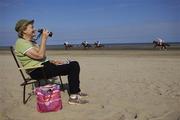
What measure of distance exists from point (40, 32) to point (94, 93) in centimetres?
184

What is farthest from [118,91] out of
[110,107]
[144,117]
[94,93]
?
[144,117]

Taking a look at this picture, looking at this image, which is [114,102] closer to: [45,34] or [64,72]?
[64,72]

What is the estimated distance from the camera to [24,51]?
609 cm

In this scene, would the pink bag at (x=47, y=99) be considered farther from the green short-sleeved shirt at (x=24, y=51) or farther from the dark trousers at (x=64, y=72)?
the green short-sleeved shirt at (x=24, y=51)

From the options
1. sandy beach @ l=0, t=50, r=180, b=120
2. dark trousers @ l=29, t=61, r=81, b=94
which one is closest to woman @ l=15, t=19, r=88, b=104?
dark trousers @ l=29, t=61, r=81, b=94

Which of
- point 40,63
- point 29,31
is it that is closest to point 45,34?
point 29,31

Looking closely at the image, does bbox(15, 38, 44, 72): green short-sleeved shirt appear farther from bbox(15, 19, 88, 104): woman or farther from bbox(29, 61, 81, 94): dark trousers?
bbox(29, 61, 81, 94): dark trousers

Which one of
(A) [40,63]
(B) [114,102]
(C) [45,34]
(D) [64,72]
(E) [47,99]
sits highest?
(C) [45,34]

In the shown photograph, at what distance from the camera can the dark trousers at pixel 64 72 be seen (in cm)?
625

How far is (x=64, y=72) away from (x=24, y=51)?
0.78m

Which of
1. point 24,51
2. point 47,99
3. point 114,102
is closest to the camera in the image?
point 47,99

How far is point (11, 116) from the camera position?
18.8ft

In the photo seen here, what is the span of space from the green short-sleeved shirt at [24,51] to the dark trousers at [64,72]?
157 mm

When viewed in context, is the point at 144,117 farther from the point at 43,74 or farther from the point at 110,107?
the point at 43,74
